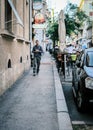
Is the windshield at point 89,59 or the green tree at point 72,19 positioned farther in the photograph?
the green tree at point 72,19

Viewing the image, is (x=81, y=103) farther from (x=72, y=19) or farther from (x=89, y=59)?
(x=72, y=19)

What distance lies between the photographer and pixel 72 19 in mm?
41281

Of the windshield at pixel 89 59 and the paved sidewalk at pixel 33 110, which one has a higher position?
the windshield at pixel 89 59

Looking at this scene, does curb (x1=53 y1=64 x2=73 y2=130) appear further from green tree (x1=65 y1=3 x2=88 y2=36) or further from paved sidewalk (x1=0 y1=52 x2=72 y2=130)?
green tree (x1=65 y1=3 x2=88 y2=36)

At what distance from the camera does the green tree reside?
4091cm

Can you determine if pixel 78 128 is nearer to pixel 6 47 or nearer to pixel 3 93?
pixel 3 93

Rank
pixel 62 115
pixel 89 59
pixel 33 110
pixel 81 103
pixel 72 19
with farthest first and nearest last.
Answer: pixel 72 19 → pixel 89 59 → pixel 81 103 → pixel 33 110 → pixel 62 115

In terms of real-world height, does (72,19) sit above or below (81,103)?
above

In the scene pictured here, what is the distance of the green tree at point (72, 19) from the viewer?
4091 cm

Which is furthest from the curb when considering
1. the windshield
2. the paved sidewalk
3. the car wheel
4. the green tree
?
the green tree

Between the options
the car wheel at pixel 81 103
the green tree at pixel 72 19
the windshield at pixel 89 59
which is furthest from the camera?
the green tree at pixel 72 19

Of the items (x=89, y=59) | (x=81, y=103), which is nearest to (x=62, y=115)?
(x=81, y=103)

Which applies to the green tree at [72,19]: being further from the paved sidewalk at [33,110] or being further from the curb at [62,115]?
the curb at [62,115]

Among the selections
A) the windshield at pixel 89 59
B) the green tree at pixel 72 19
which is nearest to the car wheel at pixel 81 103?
the windshield at pixel 89 59
